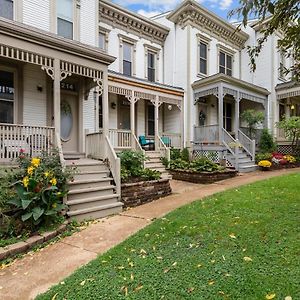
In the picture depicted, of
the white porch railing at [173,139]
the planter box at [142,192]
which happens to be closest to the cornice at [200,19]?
the white porch railing at [173,139]

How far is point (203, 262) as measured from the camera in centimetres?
374

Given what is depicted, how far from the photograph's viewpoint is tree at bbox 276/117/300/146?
1563cm

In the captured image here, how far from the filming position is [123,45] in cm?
1482

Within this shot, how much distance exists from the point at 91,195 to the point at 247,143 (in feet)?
34.2

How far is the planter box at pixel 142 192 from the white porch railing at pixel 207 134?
6990mm

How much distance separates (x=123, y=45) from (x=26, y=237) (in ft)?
38.6

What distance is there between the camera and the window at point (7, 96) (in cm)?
926

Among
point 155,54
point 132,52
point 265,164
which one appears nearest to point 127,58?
point 132,52

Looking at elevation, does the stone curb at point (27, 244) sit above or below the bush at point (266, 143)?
below

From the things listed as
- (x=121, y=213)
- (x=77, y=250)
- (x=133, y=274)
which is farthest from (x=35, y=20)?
(x=133, y=274)

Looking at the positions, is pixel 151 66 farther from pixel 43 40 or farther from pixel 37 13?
pixel 43 40

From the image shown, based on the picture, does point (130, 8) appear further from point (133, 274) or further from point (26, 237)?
point (133, 274)

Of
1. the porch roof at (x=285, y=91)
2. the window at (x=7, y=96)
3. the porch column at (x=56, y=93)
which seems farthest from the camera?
the porch roof at (x=285, y=91)

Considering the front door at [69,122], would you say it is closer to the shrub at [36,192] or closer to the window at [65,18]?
the window at [65,18]
